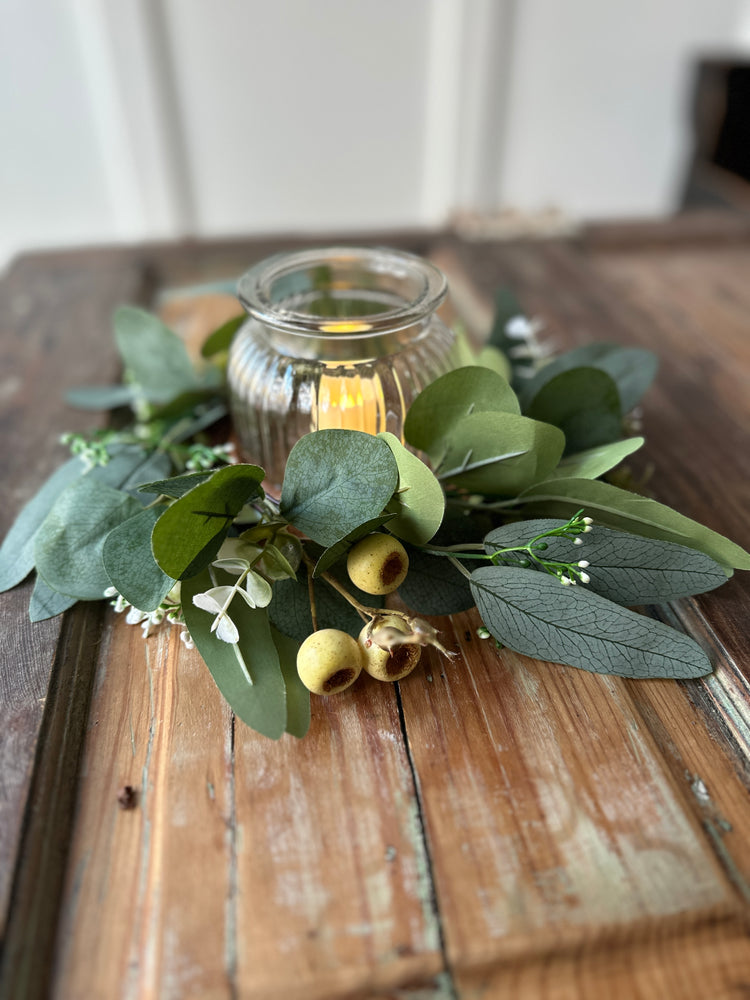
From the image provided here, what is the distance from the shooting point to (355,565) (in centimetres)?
34

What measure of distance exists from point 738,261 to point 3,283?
0.82 m

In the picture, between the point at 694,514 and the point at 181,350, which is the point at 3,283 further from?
the point at 694,514

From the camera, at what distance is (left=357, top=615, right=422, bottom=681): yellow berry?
1.09 ft

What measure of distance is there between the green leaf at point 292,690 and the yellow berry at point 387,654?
0.10 feet

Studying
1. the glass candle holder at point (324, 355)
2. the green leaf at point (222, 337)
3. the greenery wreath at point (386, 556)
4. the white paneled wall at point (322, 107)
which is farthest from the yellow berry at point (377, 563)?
the white paneled wall at point (322, 107)

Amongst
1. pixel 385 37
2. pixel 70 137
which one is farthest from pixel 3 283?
pixel 385 37

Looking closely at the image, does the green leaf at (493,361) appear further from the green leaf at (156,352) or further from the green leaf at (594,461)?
the green leaf at (156,352)

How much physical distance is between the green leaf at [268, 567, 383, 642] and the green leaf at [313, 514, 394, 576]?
0.06ft

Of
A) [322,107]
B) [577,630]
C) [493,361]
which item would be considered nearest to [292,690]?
[577,630]

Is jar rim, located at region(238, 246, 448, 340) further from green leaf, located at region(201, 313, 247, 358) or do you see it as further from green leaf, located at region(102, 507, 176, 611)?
green leaf, located at region(102, 507, 176, 611)

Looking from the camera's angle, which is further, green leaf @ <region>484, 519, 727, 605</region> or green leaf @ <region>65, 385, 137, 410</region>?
green leaf @ <region>65, 385, 137, 410</region>

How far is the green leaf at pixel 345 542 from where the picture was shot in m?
Answer: 0.33

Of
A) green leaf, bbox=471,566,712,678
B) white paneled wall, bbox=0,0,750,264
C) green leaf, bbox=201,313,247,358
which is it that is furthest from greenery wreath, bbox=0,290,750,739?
white paneled wall, bbox=0,0,750,264

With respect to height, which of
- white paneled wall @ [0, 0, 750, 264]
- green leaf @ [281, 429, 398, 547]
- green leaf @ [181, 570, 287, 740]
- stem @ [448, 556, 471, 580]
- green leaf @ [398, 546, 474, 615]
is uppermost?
green leaf @ [281, 429, 398, 547]
